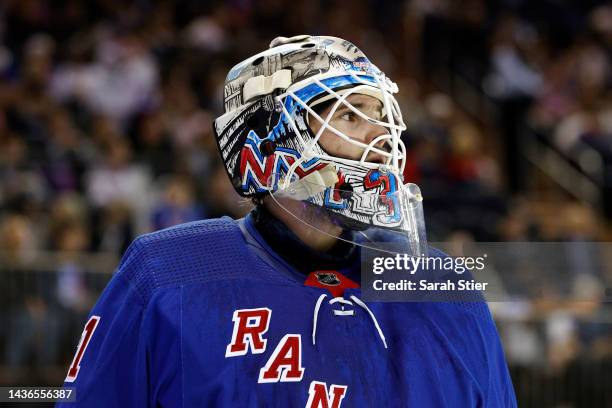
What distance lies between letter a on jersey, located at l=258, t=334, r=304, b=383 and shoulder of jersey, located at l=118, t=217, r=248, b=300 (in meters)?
0.19

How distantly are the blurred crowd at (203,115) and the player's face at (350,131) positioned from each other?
4.10 meters

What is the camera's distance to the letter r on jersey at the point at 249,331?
2.31m

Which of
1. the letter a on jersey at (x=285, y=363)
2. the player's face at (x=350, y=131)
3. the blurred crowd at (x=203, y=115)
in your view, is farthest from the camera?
Answer: the blurred crowd at (x=203, y=115)

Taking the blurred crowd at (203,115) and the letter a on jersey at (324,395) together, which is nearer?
the letter a on jersey at (324,395)

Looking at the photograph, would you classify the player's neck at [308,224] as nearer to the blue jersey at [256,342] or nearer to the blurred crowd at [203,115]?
the blue jersey at [256,342]

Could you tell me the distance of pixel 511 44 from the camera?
12.2 meters

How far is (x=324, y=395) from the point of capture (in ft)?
7.61

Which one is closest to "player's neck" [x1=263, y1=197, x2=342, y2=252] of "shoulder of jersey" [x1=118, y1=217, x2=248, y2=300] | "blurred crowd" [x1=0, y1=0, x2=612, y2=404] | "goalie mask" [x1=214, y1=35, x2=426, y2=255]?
"goalie mask" [x1=214, y1=35, x2=426, y2=255]

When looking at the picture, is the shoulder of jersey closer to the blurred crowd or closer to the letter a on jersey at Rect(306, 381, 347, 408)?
the letter a on jersey at Rect(306, 381, 347, 408)

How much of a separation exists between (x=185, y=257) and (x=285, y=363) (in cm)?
34

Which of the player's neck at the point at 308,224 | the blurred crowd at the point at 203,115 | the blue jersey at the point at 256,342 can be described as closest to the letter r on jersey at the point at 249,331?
the blue jersey at the point at 256,342

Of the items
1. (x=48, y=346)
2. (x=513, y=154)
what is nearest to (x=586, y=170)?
(x=513, y=154)

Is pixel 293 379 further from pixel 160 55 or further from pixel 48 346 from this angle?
pixel 160 55

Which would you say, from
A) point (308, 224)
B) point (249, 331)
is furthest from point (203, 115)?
point (249, 331)
